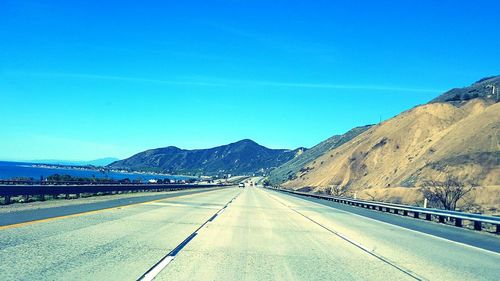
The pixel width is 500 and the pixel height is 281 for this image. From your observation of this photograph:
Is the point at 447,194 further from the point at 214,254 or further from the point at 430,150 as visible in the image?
the point at 430,150

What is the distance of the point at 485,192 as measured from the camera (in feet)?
160

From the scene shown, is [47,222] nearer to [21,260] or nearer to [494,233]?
[21,260]

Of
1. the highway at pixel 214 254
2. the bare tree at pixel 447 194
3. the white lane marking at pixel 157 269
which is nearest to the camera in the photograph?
the white lane marking at pixel 157 269

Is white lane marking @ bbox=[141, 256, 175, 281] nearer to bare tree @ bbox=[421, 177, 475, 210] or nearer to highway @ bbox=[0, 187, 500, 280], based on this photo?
highway @ bbox=[0, 187, 500, 280]

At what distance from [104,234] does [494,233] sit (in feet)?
51.0

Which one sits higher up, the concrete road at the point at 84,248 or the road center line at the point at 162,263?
the concrete road at the point at 84,248

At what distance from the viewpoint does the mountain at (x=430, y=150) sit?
6008 centimetres

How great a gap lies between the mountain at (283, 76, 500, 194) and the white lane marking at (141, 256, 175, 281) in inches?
2009

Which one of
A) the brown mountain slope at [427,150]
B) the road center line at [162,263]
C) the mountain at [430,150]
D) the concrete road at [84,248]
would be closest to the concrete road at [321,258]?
the road center line at [162,263]

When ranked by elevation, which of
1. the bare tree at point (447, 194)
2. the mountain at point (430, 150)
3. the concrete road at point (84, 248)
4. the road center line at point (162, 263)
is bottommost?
the road center line at point (162, 263)

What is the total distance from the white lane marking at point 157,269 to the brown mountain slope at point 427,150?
51.5m

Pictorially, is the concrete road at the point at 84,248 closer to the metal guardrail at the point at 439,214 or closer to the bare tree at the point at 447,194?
the metal guardrail at the point at 439,214

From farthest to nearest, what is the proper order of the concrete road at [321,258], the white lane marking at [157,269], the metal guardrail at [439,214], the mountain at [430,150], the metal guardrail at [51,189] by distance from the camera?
Result: the mountain at [430,150]
the metal guardrail at [51,189]
the metal guardrail at [439,214]
the concrete road at [321,258]
the white lane marking at [157,269]

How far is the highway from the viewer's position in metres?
8.42
